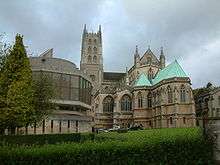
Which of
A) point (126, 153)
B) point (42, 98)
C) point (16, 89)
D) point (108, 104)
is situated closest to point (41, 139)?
point (16, 89)

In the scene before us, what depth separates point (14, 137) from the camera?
30781 mm

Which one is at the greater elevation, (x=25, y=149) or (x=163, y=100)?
(x=163, y=100)

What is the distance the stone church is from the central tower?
13.0 ft

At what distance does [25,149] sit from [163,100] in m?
59.4

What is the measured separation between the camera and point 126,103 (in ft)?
299

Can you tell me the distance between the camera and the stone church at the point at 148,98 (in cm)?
7244

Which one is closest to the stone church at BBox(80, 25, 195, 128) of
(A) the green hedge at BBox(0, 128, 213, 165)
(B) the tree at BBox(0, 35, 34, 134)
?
(B) the tree at BBox(0, 35, 34, 134)

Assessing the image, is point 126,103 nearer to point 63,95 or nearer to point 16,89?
point 63,95

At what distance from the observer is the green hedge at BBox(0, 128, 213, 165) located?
17.2 metres

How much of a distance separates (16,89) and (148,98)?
5479 centimetres

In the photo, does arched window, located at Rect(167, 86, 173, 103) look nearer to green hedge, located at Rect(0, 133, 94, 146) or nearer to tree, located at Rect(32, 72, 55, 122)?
tree, located at Rect(32, 72, 55, 122)

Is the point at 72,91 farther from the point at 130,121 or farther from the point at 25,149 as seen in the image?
the point at 130,121

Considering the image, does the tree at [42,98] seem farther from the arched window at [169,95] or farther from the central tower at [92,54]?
the central tower at [92,54]

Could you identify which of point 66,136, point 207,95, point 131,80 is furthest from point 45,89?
point 131,80
